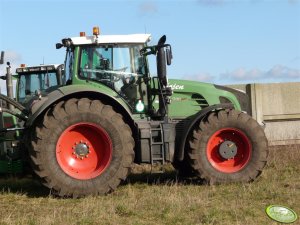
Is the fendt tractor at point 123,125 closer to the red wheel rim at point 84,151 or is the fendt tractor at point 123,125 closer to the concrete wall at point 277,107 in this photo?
the red wheel rim at point 84,151

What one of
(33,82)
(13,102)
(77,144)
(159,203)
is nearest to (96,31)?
(13,102)

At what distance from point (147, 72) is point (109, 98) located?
0.98 meters

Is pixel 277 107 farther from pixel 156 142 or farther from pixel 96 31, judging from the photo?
pixel 96 31

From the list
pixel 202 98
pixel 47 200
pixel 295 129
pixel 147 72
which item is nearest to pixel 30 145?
pixel 47 200

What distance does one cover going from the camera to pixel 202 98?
941cm

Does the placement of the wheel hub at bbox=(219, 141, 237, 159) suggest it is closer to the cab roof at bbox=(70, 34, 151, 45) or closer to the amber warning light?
the cab roof at bbox=(70, 34, 151, 45)

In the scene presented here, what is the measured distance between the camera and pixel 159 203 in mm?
7105

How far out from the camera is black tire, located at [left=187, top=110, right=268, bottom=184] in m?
8.58

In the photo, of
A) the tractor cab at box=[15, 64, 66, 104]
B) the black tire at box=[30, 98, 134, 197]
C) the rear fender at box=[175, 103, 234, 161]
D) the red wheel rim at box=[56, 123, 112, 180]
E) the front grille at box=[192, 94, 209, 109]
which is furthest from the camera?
the tractor cab at box=[15, 64, 66, 104]

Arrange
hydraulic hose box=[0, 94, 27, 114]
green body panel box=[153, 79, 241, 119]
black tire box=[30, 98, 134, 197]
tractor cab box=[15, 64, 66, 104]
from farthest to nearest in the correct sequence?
tractor cab box=[15, 64, 66, 104] < green body panel box=[153, 79, 241, 119] < hydraulic hose box=[0, 94, 27, 114] < black tire box=[30, 98, 134, 197]

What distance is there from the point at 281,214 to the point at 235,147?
254cm

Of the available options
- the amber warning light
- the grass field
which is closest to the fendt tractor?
the amber warning light

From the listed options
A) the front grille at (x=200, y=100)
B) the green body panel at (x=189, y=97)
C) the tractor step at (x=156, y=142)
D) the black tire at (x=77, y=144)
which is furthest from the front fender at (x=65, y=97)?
the front grille at (x=200, y=100)

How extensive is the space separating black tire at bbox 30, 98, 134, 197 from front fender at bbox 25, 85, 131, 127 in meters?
0.12
